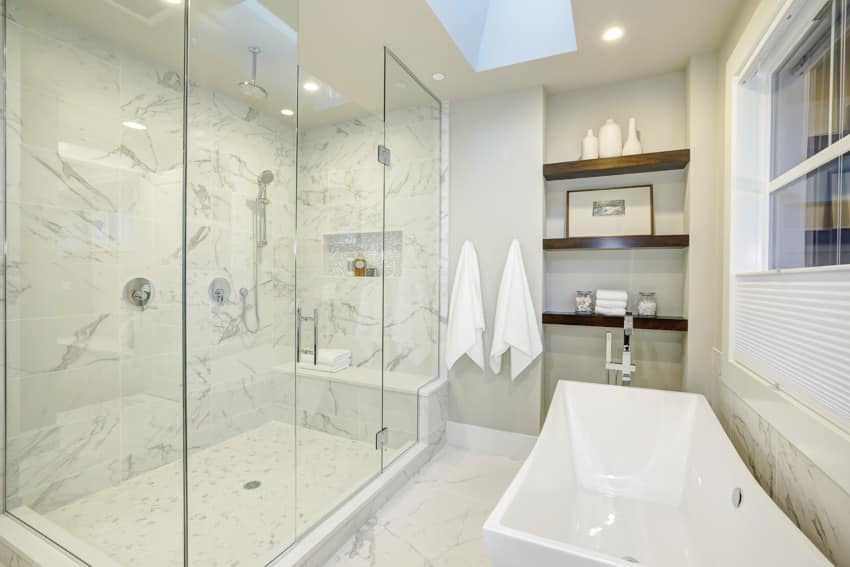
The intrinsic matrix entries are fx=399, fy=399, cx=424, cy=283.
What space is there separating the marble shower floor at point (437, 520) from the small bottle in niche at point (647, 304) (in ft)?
4.36

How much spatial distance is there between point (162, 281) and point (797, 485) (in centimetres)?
247

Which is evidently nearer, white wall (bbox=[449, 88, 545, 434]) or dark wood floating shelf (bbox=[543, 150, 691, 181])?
dark wood floating shelf (bbox=[543, 150, 691, 181])

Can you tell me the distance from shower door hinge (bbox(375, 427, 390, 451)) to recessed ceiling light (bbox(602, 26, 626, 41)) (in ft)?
8.53

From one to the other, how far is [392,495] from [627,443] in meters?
1.35

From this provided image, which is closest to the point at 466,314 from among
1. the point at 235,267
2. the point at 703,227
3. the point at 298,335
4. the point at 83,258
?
the point at 298,335

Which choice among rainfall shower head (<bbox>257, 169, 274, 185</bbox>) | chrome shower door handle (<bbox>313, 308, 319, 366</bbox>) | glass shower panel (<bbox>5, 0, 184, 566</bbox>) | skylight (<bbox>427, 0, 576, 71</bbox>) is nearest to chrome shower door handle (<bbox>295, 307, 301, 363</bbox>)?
chrome shower door handle (<bbox>313, 308, 319, 366</bbox>)

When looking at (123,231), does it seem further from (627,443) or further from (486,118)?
(627,443)

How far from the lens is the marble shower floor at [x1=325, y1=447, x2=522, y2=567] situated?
1.80 m

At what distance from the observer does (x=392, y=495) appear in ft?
7.58

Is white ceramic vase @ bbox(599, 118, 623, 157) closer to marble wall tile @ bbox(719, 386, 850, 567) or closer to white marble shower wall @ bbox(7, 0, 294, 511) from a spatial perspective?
marble wall tile @ bbox(719, 386, 850, 567)

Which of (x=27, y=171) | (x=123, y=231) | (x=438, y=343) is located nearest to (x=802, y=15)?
(x=438, y=343)

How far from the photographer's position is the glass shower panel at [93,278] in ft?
5.20

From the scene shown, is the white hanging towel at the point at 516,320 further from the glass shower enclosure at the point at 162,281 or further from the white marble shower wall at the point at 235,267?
the white marble shower wall at the point at 235,267

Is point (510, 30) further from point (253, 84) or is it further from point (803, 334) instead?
point (803, 334)
